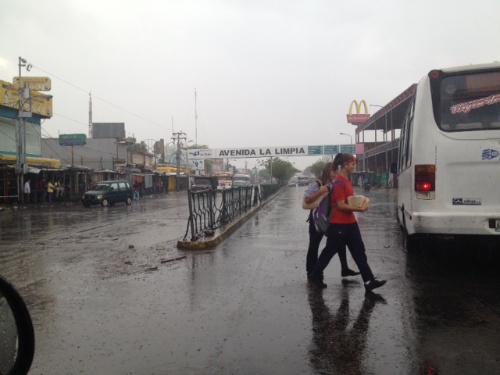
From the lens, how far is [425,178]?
5668 mm

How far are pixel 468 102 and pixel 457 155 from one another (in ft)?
2.59

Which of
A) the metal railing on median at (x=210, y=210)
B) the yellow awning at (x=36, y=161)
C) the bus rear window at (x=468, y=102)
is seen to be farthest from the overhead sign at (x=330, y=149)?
the bus rear window at (x=468, y=102)

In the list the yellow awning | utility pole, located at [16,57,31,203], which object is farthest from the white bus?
the yellow awning

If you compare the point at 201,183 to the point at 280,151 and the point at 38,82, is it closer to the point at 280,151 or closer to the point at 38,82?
the point at 38,82

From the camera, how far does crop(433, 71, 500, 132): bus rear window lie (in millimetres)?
5602

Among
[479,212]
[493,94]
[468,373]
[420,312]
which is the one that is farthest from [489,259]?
[468,373]

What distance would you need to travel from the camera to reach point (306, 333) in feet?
13.1

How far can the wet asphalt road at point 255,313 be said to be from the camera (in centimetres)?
341

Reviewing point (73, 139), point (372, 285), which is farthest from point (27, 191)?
point (372, 285)

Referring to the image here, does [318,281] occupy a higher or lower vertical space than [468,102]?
lower

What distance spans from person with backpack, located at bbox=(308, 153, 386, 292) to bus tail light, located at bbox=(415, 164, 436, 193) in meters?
0.87

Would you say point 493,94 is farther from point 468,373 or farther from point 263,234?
point 263,234

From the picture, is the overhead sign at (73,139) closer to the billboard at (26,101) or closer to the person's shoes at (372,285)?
the billboard at (26,101)

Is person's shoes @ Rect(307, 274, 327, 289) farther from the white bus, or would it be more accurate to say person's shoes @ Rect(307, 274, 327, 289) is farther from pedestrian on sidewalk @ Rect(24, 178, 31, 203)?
pedestrian on sidewalk @ Rect(24, 178, 31, 203)
